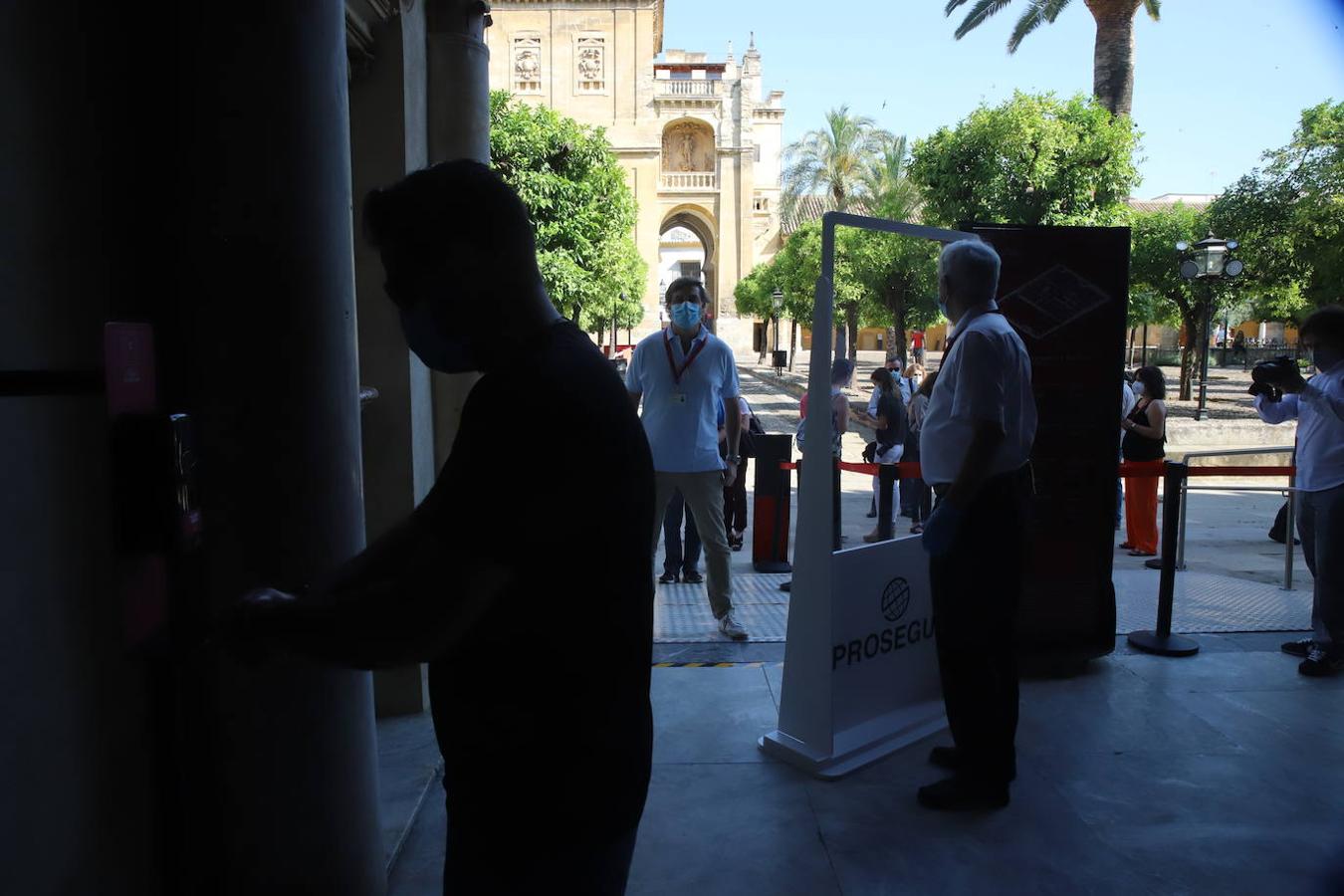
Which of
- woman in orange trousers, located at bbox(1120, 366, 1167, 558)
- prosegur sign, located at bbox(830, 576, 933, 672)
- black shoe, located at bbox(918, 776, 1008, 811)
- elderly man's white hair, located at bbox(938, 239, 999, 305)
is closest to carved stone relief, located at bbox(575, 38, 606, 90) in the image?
woman in orange trousers, located at bbox(1120, 366, 1167, 558)

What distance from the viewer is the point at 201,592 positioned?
211 centimetres

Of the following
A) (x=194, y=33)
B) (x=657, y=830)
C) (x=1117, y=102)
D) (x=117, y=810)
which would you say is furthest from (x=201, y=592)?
(x=1117, y=102)

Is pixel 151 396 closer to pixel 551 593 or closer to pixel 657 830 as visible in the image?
pixel 551 593

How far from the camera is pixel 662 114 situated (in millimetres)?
63125

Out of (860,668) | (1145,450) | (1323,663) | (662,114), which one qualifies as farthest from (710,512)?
(662,114)

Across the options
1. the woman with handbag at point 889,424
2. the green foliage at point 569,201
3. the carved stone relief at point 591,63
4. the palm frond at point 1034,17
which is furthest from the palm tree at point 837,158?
the woman with handbag at point 889,424

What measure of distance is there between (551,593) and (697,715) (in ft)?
10.8

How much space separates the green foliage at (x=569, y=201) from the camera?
30.8m

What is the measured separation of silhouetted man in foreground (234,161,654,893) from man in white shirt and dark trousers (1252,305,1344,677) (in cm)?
477

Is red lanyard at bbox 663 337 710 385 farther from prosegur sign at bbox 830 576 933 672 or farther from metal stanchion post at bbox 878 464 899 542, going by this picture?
prosegur sign at bbox 830 576 933 672

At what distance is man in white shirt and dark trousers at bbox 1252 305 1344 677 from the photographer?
4977 mm

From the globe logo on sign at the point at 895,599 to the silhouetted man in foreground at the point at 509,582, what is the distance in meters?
2.78

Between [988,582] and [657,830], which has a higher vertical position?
[988,582]

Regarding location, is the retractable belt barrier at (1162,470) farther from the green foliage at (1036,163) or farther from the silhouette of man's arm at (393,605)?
the green foliage at (1036,163)
